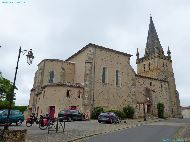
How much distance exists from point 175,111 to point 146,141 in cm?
4778

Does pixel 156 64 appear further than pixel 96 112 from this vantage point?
Yes

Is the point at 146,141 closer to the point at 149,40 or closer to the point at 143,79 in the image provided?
the point at 143,79

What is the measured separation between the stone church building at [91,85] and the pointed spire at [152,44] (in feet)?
47.0

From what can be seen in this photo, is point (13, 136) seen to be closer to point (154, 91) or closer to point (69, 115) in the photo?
point (69, 115)

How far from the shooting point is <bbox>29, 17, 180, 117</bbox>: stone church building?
1490 inches

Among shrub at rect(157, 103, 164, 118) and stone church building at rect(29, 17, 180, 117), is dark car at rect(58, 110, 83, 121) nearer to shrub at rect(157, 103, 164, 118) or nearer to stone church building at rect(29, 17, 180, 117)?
stone church building at rect(29, 17, 180, 117)

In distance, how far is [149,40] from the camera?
68375mm

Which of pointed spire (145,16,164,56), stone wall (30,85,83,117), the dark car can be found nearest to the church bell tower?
pointed spire (145,16,164,56)

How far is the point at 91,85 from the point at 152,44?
1281 inches

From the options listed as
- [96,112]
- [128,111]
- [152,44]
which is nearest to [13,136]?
[96,112]

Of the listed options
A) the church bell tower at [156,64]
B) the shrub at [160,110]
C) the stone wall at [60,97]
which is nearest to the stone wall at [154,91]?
the shrub at [160,110]

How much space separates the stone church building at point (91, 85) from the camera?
37.8 m

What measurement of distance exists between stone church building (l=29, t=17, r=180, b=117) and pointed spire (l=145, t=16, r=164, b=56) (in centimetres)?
1433

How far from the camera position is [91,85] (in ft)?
132
